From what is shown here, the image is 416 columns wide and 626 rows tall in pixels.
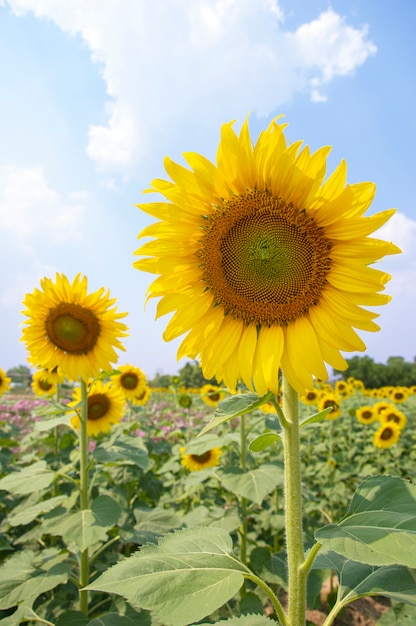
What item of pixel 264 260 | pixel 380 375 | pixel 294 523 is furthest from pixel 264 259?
pixel 380 375

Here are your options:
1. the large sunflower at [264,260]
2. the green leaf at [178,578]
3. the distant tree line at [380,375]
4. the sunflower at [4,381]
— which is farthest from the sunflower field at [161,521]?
the distant tree line at [380,375]

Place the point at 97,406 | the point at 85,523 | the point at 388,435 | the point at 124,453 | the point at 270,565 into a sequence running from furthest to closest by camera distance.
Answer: the point at 388,435
the point at 97,406
the point at 124,453
the point at 270,565
the point at 85,523

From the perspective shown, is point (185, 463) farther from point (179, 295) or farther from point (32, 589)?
point (179, 295)

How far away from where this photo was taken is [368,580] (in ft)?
5.40

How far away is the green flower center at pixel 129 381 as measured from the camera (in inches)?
269

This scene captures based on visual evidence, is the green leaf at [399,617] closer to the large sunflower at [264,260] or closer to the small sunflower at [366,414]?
the large sunflower at [264,260]

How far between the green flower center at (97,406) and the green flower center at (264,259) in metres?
3.64

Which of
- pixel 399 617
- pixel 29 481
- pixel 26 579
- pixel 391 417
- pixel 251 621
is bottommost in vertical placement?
pixel 399 617

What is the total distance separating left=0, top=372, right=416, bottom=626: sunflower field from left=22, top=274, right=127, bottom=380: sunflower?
23cm

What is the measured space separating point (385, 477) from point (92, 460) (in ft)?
8.00

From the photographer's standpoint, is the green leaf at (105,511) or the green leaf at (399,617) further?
the green leaf at (105,511)

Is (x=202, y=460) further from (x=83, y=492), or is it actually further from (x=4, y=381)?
(x=4, y=381)

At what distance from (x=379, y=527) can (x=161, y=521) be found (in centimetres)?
264

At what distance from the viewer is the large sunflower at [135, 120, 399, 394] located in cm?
157
